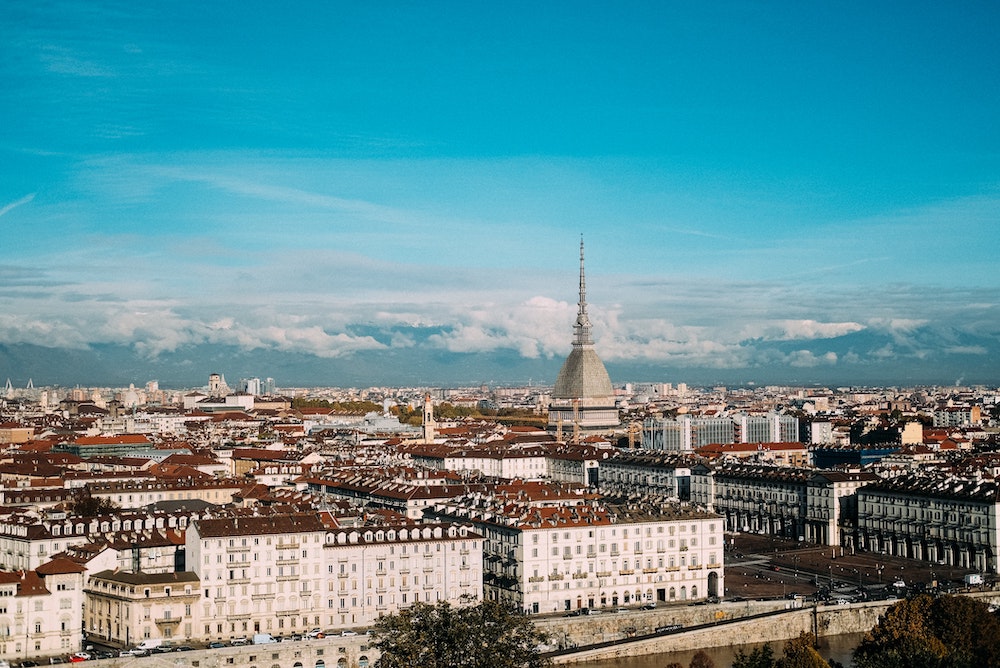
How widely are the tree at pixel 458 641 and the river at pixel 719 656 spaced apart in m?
8.89

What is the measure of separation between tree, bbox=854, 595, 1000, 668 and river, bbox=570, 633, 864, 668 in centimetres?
381

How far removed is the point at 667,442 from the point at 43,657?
260ft

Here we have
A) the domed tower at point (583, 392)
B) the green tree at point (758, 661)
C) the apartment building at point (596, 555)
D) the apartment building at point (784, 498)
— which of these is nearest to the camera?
the green tree at point (758, 661)

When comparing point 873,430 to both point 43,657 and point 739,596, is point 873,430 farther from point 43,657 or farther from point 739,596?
point 43,657

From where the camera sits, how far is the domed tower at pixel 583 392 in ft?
417

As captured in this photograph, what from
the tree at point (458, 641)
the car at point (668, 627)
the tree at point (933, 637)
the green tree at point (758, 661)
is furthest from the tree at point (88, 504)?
the tree at point (933, 637)

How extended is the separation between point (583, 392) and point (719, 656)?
8445 cm

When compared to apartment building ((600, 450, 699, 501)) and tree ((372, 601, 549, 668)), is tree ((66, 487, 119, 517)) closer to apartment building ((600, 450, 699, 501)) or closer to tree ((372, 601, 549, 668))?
apartment building ((600, 450, 699, 501))

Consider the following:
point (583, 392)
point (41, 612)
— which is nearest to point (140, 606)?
point (41, 612)

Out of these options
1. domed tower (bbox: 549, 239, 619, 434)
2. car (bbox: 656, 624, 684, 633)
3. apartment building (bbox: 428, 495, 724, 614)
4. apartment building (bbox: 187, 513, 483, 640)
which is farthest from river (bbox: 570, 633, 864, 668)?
domed tower (bbox: 549, 239, 619, 434)

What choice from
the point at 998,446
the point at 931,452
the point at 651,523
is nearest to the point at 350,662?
the point at 651,523

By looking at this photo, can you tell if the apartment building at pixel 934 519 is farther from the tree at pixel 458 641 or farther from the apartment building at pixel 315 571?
the tree at pixel 458 641

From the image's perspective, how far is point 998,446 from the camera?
323ft

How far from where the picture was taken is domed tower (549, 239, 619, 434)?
127m
